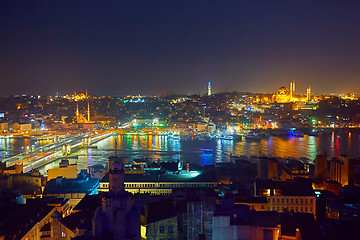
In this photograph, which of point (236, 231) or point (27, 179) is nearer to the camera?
point (236, 231)

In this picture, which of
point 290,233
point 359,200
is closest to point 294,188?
point 359,200

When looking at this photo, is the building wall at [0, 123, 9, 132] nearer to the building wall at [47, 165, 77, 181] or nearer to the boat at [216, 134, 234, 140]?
the boat at [216, 134, 234, 140]

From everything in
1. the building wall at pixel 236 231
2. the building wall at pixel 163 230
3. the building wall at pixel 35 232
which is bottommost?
the building wall at pixel 35 232

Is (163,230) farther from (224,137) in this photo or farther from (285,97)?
(285,97)

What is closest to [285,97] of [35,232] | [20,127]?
[20,127]

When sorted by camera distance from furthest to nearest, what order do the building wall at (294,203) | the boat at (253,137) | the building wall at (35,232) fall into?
the boat at (253,137) < the building wall at (294,203) < the building wall at (35,232)

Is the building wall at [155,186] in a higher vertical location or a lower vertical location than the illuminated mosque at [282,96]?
lower

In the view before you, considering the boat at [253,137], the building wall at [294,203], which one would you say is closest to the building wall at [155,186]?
the building wall at [294,203]

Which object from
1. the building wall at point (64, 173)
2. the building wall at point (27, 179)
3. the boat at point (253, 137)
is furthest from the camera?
the boat at point (253, 137)

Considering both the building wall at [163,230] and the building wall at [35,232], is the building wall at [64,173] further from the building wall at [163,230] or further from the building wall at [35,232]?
the building wall at [163,230]

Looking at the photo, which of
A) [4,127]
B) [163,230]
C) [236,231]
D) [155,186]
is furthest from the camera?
[4,127]

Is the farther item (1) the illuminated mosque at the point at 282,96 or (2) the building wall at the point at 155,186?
(1) the illuminated mosque at the point at 282,96
